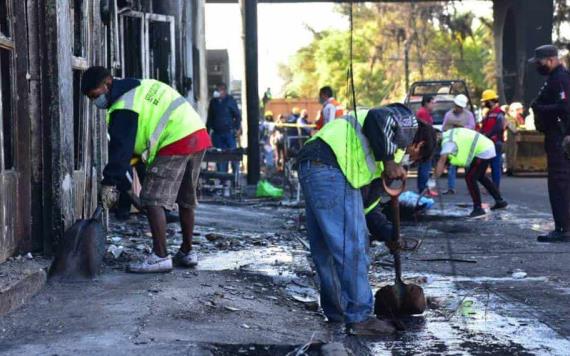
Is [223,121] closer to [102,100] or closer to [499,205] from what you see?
[499,205]

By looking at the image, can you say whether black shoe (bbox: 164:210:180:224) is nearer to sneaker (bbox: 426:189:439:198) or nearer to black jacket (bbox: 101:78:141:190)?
black jacket (bbox: 101:78:141:190)

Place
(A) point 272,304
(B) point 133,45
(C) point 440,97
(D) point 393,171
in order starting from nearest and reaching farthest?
1. (D) point 393,171
2. (A) point 272,304
3. (B) point 133,45
4. (C) point 440,97

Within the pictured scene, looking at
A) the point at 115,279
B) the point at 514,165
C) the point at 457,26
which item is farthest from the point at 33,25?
the point at 457,26

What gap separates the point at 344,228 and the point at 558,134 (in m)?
4.83

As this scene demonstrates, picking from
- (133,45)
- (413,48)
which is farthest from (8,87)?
(413,48)

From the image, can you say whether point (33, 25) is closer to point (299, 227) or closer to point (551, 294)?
point (551, 294)

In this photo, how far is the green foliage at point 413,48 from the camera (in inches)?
2076

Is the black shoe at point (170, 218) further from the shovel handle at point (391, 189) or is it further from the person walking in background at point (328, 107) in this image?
the person walking in background at point (328, 107)

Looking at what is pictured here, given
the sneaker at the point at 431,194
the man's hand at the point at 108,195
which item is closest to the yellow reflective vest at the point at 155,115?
the man's hand at the point at 108,195

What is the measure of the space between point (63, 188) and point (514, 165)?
16.7m

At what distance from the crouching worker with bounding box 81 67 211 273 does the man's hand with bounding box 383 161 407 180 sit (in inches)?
76.9

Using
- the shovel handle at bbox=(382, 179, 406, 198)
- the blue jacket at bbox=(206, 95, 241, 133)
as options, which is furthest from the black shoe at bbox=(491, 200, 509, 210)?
the shovel handle at bbox=(382, 179, 406, 198)

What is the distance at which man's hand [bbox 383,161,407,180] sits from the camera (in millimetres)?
5195

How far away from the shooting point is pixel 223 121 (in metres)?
17.8
